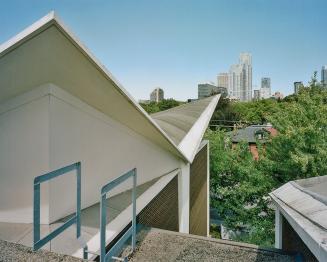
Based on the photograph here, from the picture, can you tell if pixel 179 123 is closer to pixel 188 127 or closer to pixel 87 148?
pixel 188 127

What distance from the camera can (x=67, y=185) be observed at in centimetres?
605

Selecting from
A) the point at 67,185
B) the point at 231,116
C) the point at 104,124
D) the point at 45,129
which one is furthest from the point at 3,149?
the point at 231,116

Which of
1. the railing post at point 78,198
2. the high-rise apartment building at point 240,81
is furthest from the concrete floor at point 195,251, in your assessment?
the high-rise apartment building at point 240,81

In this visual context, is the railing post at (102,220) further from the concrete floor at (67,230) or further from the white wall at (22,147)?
the white wall at (22,147)

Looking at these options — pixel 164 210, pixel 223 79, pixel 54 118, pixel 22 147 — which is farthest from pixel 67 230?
pixel 223 79

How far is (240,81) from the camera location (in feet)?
510

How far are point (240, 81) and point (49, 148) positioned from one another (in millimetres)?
157186

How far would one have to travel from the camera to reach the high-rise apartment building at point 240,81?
155m

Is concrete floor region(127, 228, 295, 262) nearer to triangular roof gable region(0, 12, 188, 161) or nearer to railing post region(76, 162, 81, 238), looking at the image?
railing post region(76, 162, 81, 238)

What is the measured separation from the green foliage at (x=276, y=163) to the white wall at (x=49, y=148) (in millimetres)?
8108

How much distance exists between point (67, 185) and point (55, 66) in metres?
2.30

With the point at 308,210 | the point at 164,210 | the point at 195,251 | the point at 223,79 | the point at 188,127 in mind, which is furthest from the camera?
the point at 223,79

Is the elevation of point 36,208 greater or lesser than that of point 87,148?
lesser

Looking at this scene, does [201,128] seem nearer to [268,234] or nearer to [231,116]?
[268,234]
